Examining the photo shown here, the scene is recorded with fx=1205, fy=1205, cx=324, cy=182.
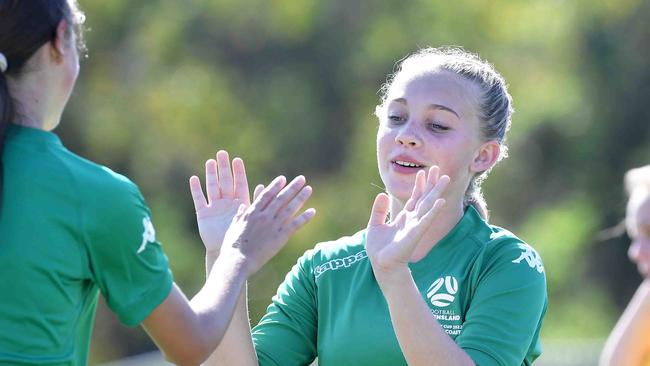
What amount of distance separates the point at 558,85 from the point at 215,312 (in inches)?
497

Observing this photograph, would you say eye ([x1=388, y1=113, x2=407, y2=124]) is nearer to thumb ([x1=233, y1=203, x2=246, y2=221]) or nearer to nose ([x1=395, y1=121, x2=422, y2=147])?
nose ([x1=395, y1=121, x2=422, y2=147])

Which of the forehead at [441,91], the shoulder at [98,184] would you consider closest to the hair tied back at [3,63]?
the shoulder at [98,184]

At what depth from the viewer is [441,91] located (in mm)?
3824

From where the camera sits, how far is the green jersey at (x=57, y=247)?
104 inches

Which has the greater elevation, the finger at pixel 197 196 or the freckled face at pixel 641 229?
the freckled face at pixel 641 229

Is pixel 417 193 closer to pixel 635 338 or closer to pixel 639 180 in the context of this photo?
pixel 639 180

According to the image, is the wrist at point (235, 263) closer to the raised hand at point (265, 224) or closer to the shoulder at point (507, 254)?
the raised hand at point (265, 224)

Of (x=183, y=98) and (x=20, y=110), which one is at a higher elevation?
(x=183, y=98)

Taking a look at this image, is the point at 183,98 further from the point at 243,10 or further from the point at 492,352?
the point at 492,352

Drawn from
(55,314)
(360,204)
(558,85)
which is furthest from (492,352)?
(558,85)

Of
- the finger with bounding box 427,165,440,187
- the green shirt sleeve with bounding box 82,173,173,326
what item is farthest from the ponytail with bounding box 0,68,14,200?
the finger with bounding box 427,165,440,187

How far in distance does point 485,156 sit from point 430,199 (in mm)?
742

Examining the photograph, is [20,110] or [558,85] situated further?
[558,85]

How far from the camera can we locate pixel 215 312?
117 inches
